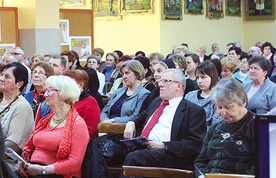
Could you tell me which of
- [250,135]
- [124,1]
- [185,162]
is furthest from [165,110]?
[124,1]

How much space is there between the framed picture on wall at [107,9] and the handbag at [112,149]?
45.7 feet

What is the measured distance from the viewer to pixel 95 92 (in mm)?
8062

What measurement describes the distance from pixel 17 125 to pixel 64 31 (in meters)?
10.1

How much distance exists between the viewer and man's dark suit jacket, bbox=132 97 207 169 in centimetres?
580

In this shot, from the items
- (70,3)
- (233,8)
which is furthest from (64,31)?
(233,8)

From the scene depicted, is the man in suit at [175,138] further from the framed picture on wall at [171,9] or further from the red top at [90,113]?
the framed picture on wall at [171,9]

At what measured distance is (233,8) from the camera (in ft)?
76.0

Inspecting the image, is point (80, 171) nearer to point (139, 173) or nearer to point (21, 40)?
point (139, 173)

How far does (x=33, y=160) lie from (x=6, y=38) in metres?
9.54

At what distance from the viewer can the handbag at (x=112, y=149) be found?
6785 millimetres

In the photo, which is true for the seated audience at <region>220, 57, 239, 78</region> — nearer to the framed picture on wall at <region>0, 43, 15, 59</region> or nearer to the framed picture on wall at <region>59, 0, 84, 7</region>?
the framed picture on wall at <region>0, 43, 15, 59</region>

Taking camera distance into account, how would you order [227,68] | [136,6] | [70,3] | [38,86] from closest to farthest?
[38,86] → [227,68] → [70,3] → [136,6]

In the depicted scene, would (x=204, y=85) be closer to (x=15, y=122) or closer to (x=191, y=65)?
(x=15, y=122)

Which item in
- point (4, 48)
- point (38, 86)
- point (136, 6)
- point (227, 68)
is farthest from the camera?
point (136, 6)
